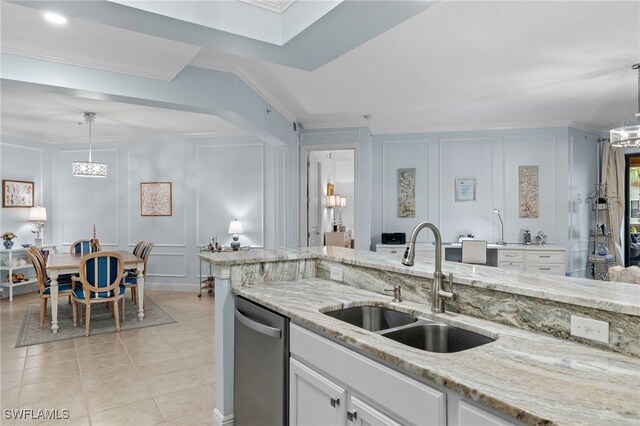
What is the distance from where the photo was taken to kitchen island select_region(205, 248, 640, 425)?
0.94m

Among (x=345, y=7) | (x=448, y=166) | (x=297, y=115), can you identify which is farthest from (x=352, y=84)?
(x=448, y=166)

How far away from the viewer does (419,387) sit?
1.15 metres

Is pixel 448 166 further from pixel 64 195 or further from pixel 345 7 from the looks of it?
pixel 64 195

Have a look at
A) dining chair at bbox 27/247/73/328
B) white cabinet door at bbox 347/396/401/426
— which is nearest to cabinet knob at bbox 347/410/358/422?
white cabinet door at bbox 347/396/401/426

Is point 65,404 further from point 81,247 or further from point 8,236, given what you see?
point 8,236

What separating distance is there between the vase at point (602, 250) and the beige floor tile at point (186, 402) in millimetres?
6181

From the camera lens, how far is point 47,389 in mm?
2949

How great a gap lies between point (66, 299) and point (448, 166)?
21.1ft

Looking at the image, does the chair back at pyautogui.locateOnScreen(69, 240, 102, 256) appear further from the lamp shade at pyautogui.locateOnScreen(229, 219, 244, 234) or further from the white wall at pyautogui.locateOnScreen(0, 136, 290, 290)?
the lamp shade at pyautogui.locateOnScreen(229, 219, 244, 234)

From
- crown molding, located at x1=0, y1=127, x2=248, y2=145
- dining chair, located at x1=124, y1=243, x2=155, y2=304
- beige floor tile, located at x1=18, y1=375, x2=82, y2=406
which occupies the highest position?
crown molding, located at x1=0, y1=127, x2=248, y2=145

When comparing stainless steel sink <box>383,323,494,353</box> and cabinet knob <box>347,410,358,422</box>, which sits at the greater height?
stainless steel sink <box>383,323,494,353</box>

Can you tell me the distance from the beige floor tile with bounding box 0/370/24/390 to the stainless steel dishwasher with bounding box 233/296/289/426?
6.73 feet

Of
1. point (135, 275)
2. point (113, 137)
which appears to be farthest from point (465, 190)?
point (113, 137)

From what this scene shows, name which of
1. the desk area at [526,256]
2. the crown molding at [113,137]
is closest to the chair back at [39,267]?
the crown molding at [113,137]
